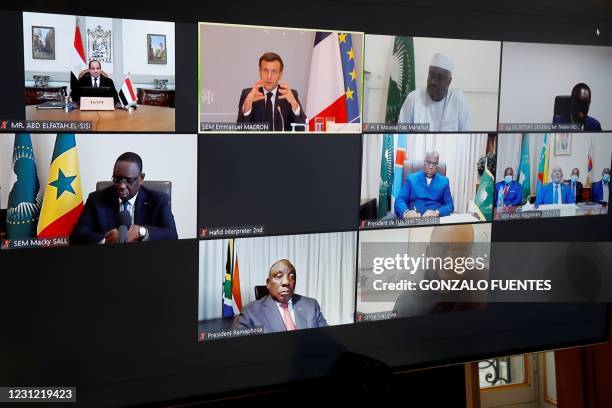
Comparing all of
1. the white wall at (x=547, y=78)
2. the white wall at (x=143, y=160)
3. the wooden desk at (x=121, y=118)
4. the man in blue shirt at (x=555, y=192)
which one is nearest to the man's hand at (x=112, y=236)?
the white wall at (x=143, y=160)

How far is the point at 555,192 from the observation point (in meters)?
2.21

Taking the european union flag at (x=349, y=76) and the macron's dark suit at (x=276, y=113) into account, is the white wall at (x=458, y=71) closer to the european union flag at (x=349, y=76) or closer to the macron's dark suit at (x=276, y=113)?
the european union flag at (x=349, y=76)

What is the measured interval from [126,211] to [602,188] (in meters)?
1.53

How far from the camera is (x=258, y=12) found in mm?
1751

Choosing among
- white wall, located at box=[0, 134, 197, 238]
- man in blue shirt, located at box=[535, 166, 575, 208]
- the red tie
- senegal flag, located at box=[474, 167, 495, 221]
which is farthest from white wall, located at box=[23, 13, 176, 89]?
man in blue shirt, located at box=[535, 166, 575, 208]

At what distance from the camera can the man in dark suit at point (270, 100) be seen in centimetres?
177

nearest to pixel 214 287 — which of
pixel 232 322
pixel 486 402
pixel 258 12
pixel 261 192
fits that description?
pixel 232 322

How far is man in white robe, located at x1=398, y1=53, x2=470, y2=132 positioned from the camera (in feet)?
6.44

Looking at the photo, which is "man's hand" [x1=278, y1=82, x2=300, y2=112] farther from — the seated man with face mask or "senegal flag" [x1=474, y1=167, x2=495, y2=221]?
the seated man with face mask

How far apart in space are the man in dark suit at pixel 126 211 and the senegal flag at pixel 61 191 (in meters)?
0.03

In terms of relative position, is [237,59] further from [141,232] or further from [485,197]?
[485,197]

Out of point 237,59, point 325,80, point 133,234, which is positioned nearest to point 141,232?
point 133,234

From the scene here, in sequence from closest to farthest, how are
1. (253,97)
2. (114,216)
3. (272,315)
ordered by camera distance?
(114,216) < (253,97) < (272,315)

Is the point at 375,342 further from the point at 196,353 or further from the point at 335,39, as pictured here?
the point at 335,39
